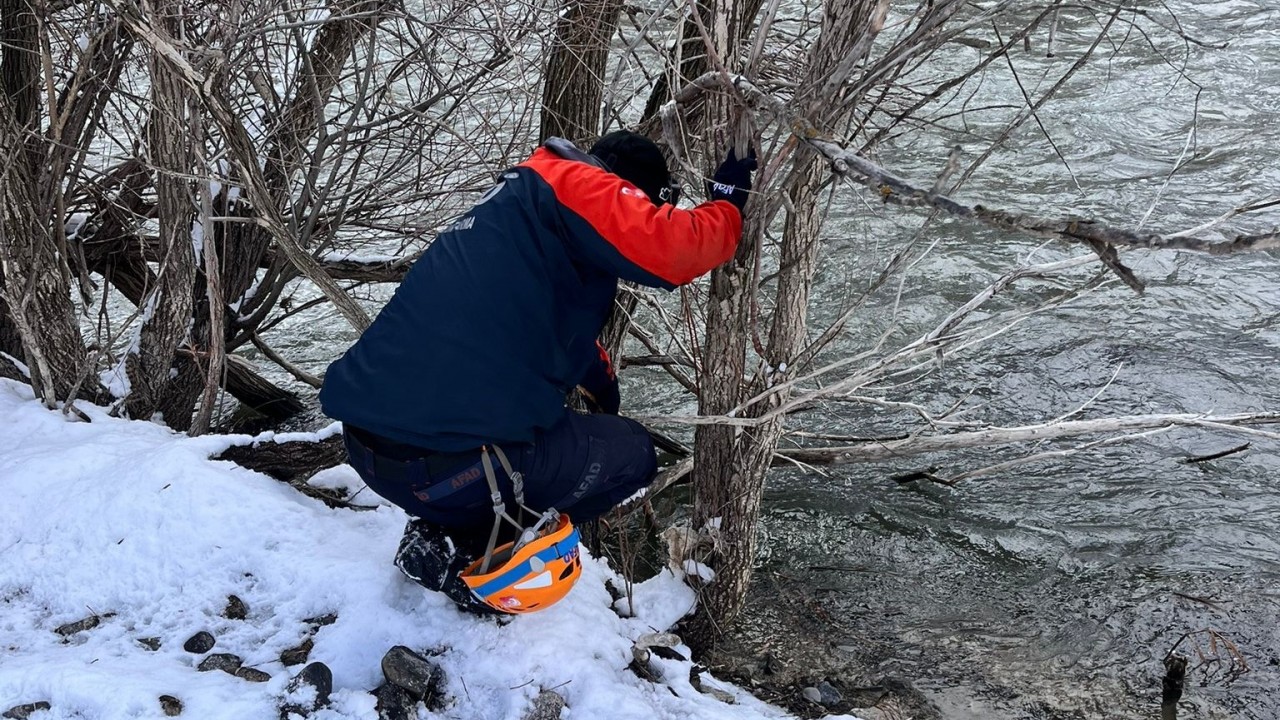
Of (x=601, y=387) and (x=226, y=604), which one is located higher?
(x=601, y=387)

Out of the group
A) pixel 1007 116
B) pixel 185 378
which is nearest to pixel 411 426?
pixel 185 378

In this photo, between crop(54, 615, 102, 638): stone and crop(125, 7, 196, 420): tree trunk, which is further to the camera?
crop(125, 7, 196, 420): tree trunk

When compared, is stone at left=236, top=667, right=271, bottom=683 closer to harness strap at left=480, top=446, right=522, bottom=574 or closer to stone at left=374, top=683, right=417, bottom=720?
stone at left=374, top=683, right=417, bottom=720

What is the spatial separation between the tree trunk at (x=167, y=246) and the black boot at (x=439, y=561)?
1781 millimetres

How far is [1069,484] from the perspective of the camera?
6082 millimetres

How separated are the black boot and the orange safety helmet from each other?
8cm

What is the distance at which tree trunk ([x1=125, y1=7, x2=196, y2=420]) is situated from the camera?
173 inches

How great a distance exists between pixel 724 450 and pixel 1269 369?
4430mm

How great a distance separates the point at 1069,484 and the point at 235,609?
14.6ft

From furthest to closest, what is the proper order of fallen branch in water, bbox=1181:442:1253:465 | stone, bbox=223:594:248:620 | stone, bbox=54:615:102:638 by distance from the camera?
fallen branch in water, bbox=1181:442:1253:465 → stone, bbox=223:594:248:620 → stone, bbox=54:615:102:638

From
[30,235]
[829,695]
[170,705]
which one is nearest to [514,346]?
[170,705]

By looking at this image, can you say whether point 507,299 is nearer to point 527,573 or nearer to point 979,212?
point 527,573

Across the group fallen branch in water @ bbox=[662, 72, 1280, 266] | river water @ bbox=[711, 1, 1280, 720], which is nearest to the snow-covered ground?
river water @ bbox=[711, 1, 1280, 720]

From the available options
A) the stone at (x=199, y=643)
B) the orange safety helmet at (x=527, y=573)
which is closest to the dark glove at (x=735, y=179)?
the orange safety helmet at (x=527, y=573)
